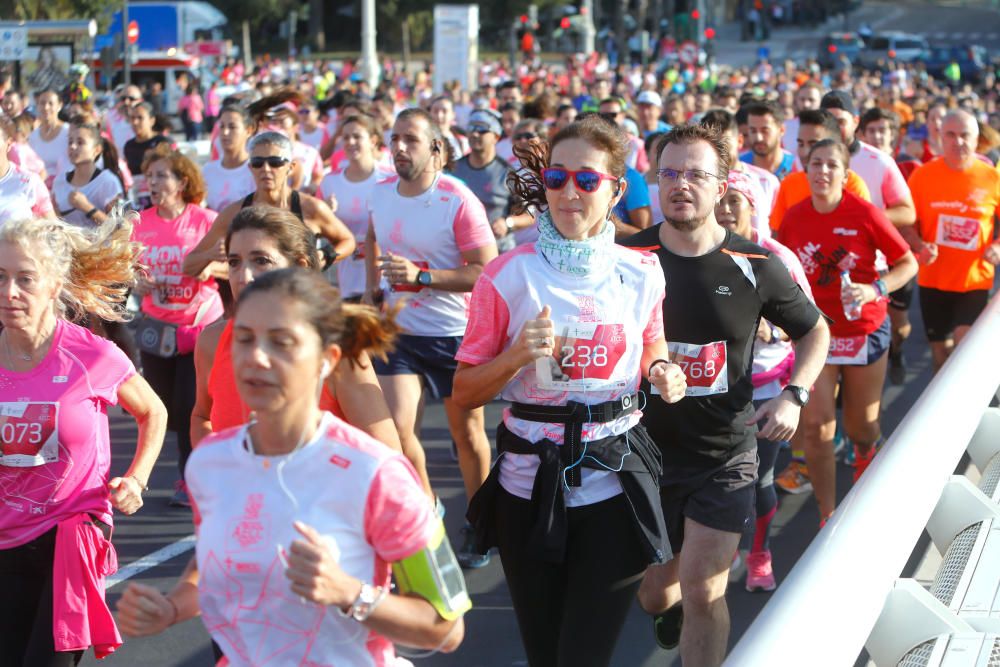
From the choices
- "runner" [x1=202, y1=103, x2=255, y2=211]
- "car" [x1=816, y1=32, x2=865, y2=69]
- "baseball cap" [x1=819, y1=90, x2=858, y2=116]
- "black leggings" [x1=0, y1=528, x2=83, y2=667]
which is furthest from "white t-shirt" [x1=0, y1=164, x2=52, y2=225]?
"car" [x1=816, y1=32, x2=865, y2=69]

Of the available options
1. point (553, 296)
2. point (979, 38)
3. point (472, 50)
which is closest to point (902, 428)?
point (553, 296)

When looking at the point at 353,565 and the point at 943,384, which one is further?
the point at 943,384

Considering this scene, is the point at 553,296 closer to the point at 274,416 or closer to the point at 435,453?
the point at 274,416

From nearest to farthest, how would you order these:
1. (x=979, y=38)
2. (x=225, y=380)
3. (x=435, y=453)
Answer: (x=225, y=380), (x=435, y=453), (x=979, y=38)

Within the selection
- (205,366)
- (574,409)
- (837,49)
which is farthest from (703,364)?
(837,49)

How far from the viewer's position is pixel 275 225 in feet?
12.8

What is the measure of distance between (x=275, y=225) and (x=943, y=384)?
2005mm

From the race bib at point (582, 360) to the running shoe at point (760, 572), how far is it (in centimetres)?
260

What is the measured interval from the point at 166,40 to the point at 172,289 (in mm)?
44599

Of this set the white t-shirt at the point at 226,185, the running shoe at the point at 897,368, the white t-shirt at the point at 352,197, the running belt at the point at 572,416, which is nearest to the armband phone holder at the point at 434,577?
the running belt at the point at 572,416

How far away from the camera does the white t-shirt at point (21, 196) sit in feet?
23.1

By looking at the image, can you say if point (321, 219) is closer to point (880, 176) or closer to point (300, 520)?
point (880, 176)

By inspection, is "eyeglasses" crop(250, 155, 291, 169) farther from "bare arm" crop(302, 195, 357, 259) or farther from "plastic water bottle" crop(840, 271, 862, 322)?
"plastic water bottle" crop(840, 271, 862, 322)

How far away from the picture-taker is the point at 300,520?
2619 mm
